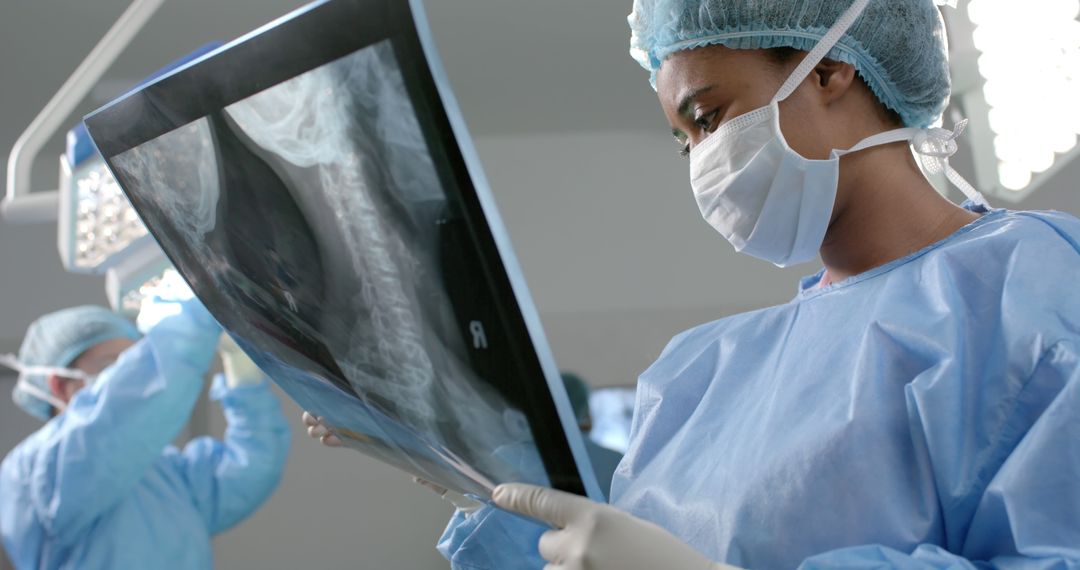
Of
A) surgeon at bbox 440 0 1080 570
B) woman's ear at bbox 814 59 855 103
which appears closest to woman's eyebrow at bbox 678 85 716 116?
surgeon at bbox 440 0 1080 570

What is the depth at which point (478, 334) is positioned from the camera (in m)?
0.69

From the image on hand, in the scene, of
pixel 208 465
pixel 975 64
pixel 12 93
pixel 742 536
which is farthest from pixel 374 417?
pixel 12 93

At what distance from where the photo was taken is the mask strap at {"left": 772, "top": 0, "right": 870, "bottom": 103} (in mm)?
1021

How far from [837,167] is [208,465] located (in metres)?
2.52

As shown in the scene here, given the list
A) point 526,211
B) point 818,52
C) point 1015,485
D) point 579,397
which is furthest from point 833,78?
point 526,211

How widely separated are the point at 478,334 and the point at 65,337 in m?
2.62

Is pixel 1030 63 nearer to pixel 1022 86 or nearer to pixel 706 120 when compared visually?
pixel 1022 86

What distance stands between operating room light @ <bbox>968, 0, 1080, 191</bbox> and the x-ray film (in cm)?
133

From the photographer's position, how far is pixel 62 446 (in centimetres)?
248

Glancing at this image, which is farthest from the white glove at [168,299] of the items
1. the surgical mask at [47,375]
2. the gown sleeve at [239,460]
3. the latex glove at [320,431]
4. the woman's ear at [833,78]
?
the woman's ear at [833,78]

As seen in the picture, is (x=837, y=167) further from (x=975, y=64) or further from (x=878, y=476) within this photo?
(x=975, y=64)

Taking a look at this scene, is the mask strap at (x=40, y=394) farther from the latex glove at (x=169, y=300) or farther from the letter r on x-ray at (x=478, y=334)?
the letter r on x-ray at (x=478, y=334)

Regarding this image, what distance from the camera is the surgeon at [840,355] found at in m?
0.74

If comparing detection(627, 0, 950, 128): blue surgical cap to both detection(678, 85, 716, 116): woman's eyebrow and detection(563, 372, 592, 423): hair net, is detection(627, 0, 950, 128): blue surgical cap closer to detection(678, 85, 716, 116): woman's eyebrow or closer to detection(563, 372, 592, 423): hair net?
detection(678, 85, 716, 116): woman's eyebrow
